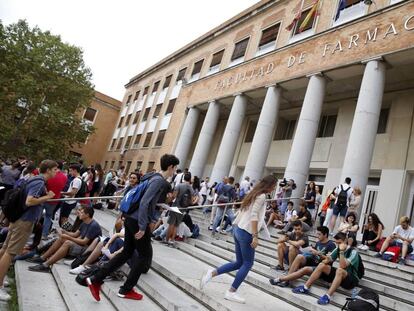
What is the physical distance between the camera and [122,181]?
15.8 metres

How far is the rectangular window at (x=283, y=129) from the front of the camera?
19734 millimetres

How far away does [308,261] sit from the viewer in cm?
613

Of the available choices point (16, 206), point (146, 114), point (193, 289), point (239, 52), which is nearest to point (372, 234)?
point (193, 289)

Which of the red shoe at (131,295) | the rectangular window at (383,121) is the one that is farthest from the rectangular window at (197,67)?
the red shoe at (131,295)

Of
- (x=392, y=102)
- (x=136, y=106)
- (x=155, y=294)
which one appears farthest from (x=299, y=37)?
(x=136, y=106)

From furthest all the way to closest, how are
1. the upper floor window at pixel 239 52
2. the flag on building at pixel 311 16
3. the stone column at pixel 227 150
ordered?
the upper floor window at pixel 239 52 < the stone column at pixel 227 150 < the flag on building at pixel 311 16

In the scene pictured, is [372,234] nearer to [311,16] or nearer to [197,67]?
[311,16]

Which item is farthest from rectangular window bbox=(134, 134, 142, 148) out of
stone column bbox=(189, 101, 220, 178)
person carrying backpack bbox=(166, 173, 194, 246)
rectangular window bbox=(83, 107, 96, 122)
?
person carrying backpack bbox=(166, 173, 194, 246)

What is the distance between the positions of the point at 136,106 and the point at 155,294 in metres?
31.3

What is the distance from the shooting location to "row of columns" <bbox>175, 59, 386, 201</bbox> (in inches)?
436

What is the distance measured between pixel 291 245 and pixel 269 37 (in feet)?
50.7

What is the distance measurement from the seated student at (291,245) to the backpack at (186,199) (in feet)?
9.96

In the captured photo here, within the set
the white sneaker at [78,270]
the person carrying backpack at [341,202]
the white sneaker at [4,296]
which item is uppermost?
the person carrying backpack at [341,202]

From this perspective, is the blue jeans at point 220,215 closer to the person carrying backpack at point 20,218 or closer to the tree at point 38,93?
the person carrying backpack at point 20,218
